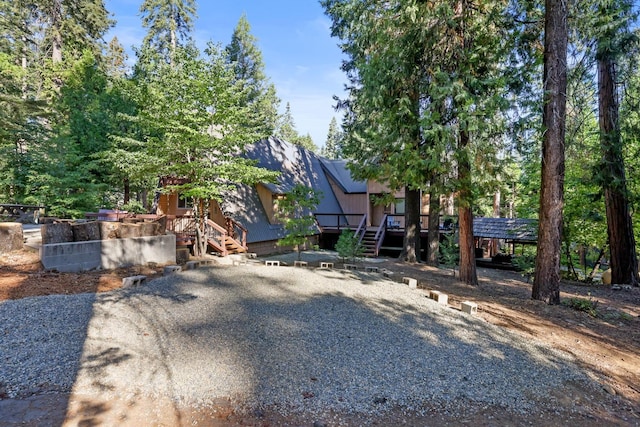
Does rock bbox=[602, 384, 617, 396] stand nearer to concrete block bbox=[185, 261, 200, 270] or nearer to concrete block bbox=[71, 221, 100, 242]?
concrete block bbox=[185, 261, 200, 270]

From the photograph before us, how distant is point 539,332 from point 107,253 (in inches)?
351

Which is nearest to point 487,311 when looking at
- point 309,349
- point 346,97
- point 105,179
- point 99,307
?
point 309,349

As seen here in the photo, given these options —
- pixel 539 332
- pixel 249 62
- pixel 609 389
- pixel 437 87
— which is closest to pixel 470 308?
pixel 539 332

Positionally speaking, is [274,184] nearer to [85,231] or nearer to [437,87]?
[85,231]

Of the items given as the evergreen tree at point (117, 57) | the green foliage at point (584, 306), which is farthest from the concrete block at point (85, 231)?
the evergreen tree at point (117, 57)

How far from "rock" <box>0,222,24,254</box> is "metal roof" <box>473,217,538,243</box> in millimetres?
15597

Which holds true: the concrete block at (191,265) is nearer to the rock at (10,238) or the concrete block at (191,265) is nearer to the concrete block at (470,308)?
the rock at (10,238)

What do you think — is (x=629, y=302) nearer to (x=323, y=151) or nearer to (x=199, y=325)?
(x=199, y=325)

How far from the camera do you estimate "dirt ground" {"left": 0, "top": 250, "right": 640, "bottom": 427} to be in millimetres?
2938

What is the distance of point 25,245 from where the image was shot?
767cm

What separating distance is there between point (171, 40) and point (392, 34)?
64.6ft

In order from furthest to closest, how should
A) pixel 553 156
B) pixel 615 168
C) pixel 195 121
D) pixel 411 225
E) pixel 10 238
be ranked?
pixel 411 225 → pixel 195 121 → pixel 615 168 → pixel 10 238 → pixel 553 156

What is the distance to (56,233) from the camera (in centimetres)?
709

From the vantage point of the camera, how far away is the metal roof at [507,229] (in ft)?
→ 46.8
